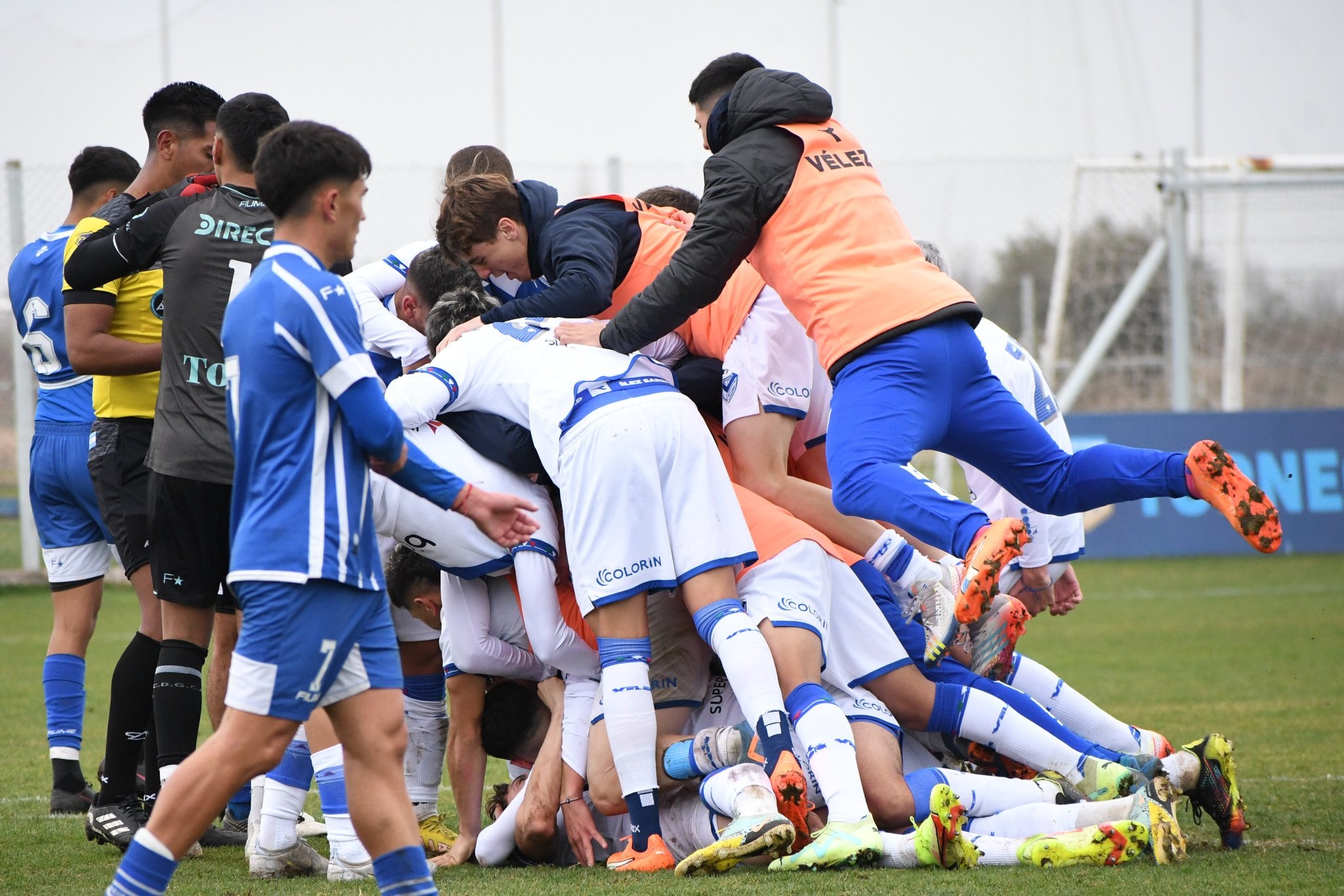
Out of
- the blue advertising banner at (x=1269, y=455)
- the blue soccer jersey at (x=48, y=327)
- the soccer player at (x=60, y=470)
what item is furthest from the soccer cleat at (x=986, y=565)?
the blue advertising banner at (x=1269, y=455)

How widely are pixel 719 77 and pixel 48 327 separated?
3.26 metres

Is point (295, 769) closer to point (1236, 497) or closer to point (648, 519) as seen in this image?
point (648, 519)

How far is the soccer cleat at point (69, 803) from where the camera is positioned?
510cm

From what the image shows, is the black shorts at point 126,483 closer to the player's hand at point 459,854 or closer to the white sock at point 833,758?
the player's hand at point 459,854

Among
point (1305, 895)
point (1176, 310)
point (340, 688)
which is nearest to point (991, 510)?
point (1305, 895)

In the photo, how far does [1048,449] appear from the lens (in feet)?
14.0

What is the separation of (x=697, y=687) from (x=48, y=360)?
3.48 metres

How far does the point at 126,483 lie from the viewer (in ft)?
16.8

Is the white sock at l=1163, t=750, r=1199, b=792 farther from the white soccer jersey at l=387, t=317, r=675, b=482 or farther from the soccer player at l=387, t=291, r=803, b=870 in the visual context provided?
the white soccer jersey at l=387, t=317, r=675, b=482

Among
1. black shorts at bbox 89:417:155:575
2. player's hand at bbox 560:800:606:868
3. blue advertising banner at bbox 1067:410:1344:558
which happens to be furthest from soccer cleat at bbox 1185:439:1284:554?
blue advertising banner at bbox 1067:410:1344:558

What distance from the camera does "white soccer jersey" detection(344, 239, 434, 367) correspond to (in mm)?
5117

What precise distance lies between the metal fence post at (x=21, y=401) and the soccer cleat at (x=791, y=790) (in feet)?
33.8

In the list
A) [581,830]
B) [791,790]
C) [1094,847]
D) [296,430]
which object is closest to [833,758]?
[791,790]

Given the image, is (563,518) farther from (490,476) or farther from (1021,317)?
(1021,317)
